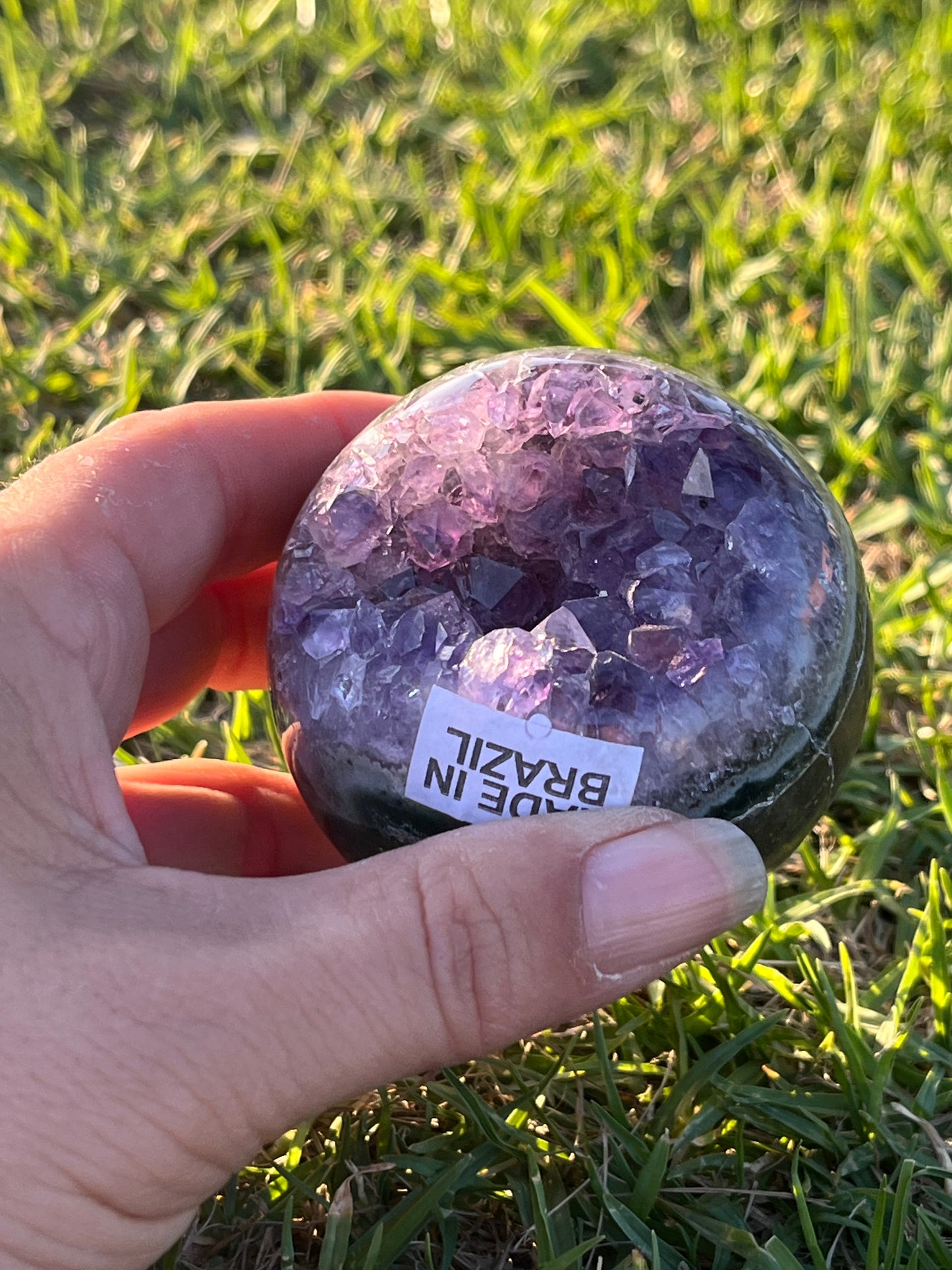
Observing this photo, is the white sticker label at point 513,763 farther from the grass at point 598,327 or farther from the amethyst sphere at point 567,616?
the grass at point 598,327

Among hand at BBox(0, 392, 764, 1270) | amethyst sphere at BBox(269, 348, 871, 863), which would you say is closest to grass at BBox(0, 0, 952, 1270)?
hand at BBox(0, 392, 764, 1270)

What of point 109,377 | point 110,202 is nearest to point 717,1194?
point 109,377

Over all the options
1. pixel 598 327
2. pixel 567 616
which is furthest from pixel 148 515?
pixel 598 327

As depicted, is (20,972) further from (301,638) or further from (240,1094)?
(301,638)

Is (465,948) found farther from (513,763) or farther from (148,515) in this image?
(148,515)

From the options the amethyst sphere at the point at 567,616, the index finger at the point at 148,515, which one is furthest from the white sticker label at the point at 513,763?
the index finger at the point at 148,515

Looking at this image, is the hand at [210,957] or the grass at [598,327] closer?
the hand at [210,957]

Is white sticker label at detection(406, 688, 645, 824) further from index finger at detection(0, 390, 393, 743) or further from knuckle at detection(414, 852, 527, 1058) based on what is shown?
index finger at detection(0, 390, 393, 743)
